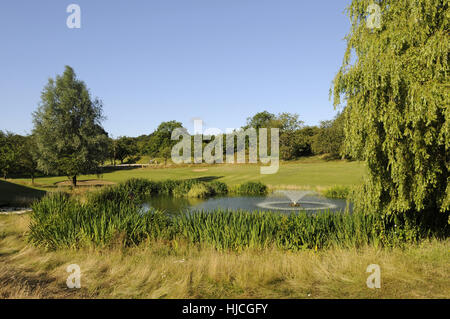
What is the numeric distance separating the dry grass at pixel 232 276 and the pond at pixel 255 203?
12.8m

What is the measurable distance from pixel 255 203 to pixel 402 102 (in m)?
17.1

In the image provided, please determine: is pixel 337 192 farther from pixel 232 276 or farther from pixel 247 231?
pixel 232 276

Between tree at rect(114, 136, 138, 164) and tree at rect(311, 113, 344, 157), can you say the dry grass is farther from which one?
tree at rect(114, 136, 138, 164)

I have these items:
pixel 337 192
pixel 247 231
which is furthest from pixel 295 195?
pixel 247 231

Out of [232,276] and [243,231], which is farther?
[243,231]

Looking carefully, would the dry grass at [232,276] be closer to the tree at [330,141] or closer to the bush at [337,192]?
the bush at [337,192]

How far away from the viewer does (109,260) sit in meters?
7.41

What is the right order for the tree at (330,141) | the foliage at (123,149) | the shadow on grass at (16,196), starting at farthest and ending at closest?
1. the foliage at (123,149)
2. the tree at (330,141)
3. the shadow on grass at (16,196)

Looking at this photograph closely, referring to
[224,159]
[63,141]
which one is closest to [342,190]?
[63,141]

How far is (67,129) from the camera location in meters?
31.4

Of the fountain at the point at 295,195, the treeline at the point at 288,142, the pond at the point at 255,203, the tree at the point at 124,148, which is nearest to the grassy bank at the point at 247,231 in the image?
the pond at the point at 255,203

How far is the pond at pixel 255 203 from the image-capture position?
838 inches

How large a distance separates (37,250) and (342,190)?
72.7 ft
